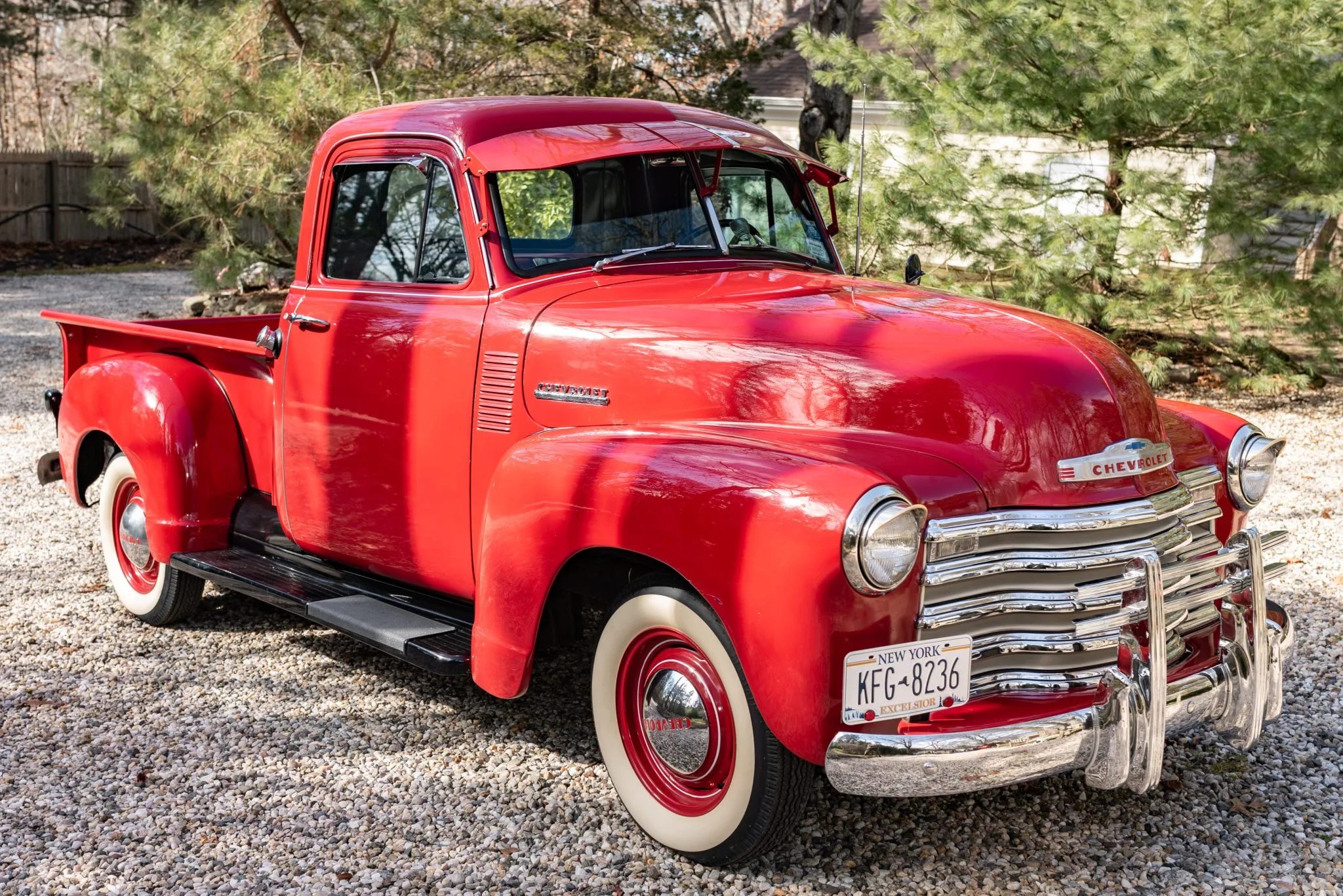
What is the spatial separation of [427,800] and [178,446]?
1.99m

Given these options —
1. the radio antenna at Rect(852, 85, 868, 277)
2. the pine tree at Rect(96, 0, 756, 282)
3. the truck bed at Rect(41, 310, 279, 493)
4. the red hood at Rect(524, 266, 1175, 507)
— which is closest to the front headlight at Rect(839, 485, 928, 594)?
the red hood at Rect(524, 266, 1175, 507)

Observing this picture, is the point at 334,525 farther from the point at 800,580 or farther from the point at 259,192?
the point at 259,192

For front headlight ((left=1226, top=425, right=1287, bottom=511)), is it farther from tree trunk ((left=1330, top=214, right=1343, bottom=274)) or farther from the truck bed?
tree trunk ((left=1330, top=214, right=1343, bottom=274))

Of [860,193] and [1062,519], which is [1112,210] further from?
[1062,519]

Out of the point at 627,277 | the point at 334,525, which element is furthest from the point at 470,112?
the point at 334,525

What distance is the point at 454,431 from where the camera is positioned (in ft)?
13.1

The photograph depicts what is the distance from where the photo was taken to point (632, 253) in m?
4.06

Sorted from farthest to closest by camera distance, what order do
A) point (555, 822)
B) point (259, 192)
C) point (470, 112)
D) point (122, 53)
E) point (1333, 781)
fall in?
point (122, 53) → point (259, 192) → point (470, 112) → point (1333, 781) → point (555, 822)

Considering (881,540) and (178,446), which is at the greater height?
(881,540)

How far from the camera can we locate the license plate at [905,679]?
2828 millimetres

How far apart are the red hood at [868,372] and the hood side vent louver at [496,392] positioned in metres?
0.08

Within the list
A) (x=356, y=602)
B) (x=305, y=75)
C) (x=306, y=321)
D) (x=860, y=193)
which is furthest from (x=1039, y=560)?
(x=305, y=75)

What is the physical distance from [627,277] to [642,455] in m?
0.92

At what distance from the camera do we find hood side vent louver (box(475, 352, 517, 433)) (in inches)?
152
